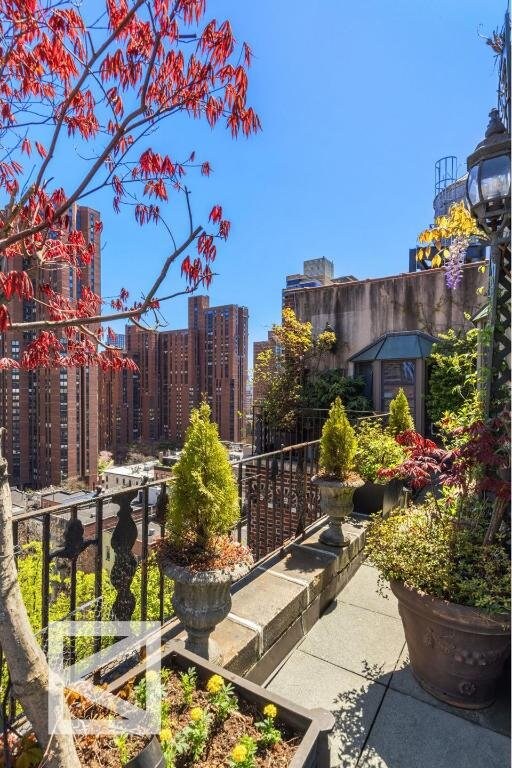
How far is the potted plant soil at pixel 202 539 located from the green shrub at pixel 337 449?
1.73 meters

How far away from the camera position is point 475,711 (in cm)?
210

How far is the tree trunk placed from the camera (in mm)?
1178

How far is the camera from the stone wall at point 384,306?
10492mm

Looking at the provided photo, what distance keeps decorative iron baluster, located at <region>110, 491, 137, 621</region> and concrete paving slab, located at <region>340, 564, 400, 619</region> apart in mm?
2031

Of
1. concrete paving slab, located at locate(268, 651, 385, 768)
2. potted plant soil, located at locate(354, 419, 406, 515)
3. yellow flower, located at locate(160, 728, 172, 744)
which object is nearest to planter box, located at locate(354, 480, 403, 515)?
potted plant soil, located at locate(354, 419, 406, 515)

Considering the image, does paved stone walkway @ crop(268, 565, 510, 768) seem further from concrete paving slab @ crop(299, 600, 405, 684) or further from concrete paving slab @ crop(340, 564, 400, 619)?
concrete paving slab @ crop(340, 564, 400, 619)

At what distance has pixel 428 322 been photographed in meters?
10.9

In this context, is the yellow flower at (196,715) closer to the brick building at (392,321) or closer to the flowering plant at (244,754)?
the flowering plant at (244,754)

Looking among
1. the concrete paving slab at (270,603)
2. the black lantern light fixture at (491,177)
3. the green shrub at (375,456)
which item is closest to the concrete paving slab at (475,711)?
the concrete paving slab at (270,603)

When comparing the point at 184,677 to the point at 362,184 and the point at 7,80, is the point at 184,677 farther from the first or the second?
the point at 362,184

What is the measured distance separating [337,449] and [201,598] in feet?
6.77

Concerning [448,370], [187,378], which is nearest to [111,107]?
[448,370]

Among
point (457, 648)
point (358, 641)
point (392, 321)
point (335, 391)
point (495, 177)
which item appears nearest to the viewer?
point (457, 648)

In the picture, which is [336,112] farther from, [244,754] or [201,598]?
[244,754]
